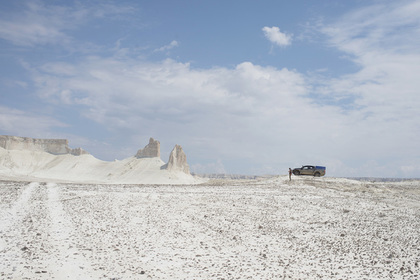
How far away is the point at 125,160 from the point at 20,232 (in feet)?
276

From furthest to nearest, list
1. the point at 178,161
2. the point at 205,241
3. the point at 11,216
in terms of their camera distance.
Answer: the point at 178,161, the point at 11,216, the point at 205,241

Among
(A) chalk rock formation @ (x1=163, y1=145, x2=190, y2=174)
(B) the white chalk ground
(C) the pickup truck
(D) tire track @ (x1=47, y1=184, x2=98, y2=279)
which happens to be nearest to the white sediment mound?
(A) chalk rock formation @ (x1=163, y1=145, x2=190, y2=174)

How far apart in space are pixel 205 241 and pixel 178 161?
75.7 meters

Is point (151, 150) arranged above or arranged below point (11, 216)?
above

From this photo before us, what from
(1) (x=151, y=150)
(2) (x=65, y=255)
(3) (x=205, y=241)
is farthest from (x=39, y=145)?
(3) (x=205, y=241)

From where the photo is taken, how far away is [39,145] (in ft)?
338

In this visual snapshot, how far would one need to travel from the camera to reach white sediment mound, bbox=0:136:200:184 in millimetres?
80000

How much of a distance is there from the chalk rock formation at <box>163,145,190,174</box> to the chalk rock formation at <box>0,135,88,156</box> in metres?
33.7

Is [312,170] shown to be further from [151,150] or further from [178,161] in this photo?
[151,150]

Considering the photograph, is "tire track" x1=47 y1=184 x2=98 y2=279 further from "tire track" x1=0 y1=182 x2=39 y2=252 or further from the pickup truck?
the pickup truck

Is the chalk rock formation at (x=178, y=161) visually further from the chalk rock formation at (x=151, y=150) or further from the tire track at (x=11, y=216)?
the tire track at (x=11, y=216)

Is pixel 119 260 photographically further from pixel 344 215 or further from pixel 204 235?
pixel 344 215

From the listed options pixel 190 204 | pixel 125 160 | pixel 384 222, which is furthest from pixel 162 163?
pixel 384 222

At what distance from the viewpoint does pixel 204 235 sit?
10.4m
